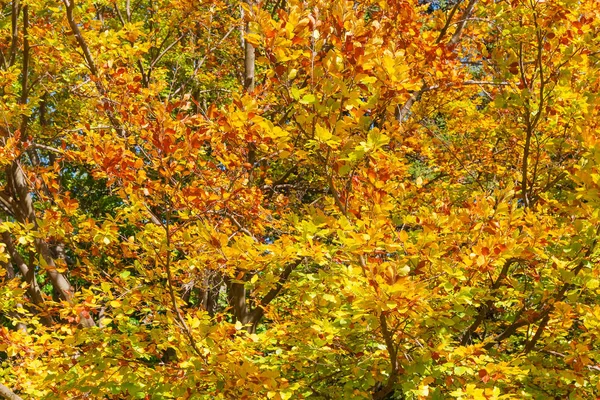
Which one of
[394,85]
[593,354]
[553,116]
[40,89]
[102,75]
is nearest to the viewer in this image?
[394,85]

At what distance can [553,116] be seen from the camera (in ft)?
12.8

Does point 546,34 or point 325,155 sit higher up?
point 546,34

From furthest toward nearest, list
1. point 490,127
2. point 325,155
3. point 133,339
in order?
point 490,127 < point 133,339 < point 325,155

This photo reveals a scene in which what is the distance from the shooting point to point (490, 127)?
6.85 meters

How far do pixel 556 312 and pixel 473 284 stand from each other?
21.3 inches

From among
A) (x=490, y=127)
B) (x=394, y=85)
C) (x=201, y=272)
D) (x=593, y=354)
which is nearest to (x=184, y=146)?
(x=394, y=85)

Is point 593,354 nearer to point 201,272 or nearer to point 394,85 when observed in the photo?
point 394,85

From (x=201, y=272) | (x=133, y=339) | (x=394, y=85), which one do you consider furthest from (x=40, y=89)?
(x=394, y=85)

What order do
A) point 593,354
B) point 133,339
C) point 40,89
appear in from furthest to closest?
point 40,89, point 133,339, point 593,354

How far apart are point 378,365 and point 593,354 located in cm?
118

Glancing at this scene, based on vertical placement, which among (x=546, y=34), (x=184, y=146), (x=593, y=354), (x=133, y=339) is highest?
(x=546, y=34)

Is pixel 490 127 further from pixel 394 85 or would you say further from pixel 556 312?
pixel 394 85

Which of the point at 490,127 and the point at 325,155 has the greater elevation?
the point at 325,155

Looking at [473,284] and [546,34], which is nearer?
[473,284]
